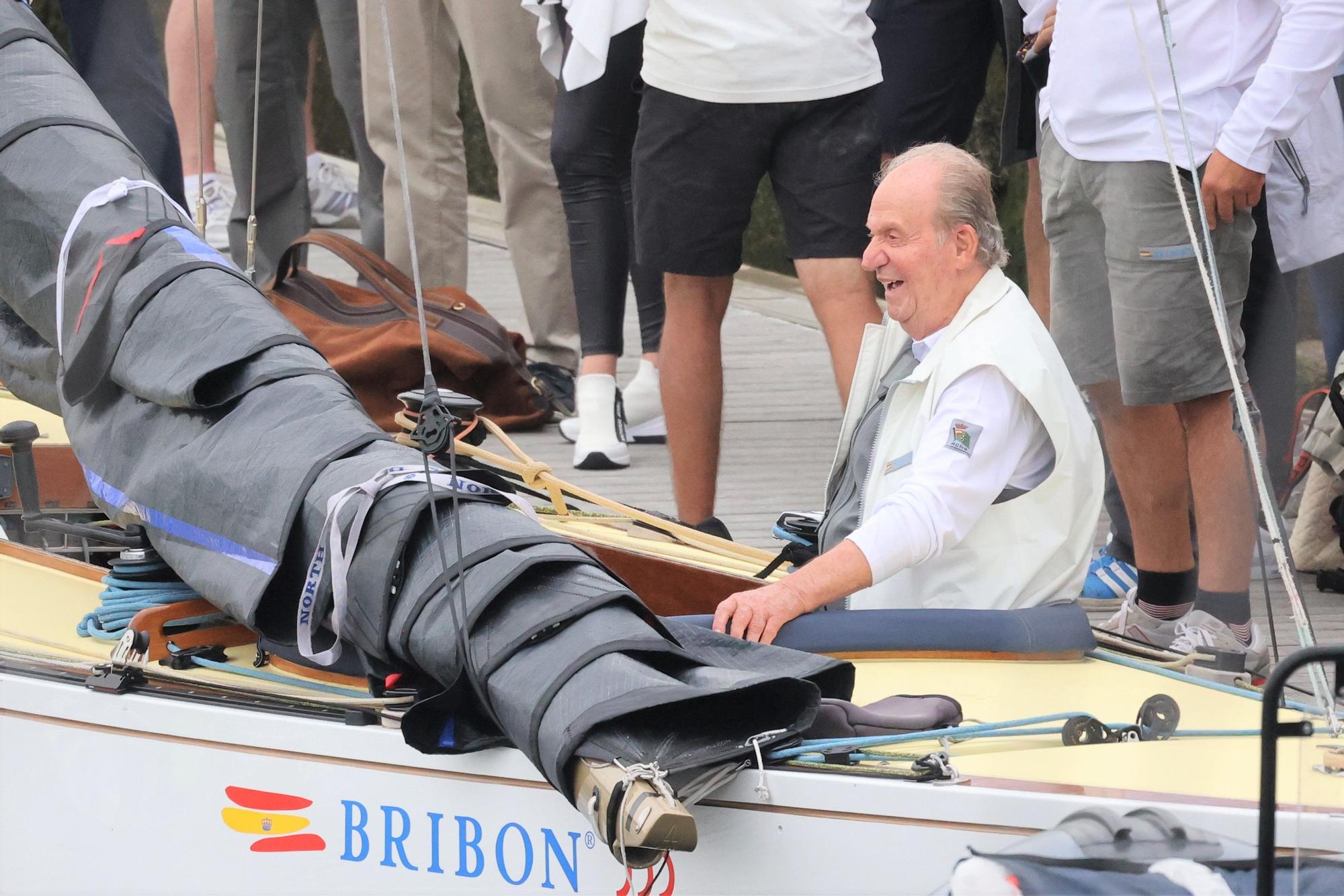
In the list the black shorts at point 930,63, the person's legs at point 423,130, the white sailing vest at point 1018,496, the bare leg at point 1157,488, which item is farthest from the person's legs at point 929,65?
the white sailing vest at point 1018,496

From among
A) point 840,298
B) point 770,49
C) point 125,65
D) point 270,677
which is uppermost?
point 770,49

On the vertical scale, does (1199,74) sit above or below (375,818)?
above

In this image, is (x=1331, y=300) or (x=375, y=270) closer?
(x=1331, y=300)

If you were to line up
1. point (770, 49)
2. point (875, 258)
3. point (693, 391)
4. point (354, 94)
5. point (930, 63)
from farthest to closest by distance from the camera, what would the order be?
point (354, 94) → point (930, 63) → point (693, 391) → point (770, 49) → point (875, 258)

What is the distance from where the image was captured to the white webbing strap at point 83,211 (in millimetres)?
2541

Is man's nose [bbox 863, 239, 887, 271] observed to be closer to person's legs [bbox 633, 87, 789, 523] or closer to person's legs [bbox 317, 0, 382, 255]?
person's legs [bbox 633, 87, 789, 523]

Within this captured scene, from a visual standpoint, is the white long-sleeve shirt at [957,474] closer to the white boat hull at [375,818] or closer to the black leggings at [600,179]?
the white boat hull at [375,818]

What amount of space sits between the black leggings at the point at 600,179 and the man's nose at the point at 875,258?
170cm

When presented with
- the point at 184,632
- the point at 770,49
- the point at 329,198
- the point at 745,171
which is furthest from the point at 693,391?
the point at 329,198

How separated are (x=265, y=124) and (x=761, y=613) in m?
3.58

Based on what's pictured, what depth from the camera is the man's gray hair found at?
2.37 m

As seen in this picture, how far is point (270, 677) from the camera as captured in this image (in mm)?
2195

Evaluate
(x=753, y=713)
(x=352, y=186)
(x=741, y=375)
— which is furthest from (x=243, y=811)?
(x=352, y=186)

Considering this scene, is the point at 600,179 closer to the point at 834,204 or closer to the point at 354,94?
the point at 834,204
